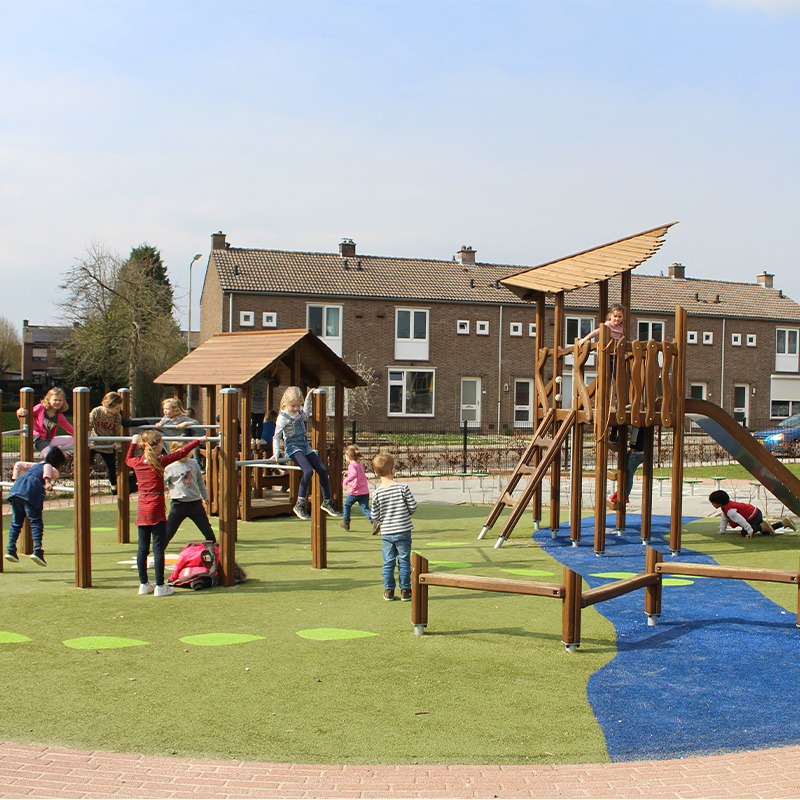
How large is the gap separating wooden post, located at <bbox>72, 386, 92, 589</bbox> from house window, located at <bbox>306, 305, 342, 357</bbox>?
92.9 ft

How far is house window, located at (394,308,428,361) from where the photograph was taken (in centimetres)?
3812

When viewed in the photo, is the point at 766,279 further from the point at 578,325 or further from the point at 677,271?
the point at 578,325

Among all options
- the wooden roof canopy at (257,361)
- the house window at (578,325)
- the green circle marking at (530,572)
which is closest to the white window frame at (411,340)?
the house window at (578,325)

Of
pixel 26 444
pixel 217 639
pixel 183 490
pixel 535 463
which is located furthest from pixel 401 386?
pixel 217 639

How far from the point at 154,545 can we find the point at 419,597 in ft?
9.46

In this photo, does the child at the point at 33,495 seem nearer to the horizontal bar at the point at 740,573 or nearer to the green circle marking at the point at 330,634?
the green circle marking at the point at 330,634

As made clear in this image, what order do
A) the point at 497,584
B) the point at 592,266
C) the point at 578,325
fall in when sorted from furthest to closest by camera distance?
the point at 578,325
the point at 592,266
the point at 497,584

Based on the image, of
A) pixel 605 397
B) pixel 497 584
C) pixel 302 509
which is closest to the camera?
pixel 497 584

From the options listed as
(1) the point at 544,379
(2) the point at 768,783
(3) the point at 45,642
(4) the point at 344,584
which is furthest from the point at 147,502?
(1) the point at 544,379

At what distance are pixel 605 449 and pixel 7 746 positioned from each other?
8.23m

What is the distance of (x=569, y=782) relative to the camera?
13.1 ft

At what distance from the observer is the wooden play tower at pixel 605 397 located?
10.7 metres

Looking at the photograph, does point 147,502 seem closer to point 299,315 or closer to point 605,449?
point 605,449

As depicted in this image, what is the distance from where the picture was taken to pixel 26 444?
11195 millimetres
